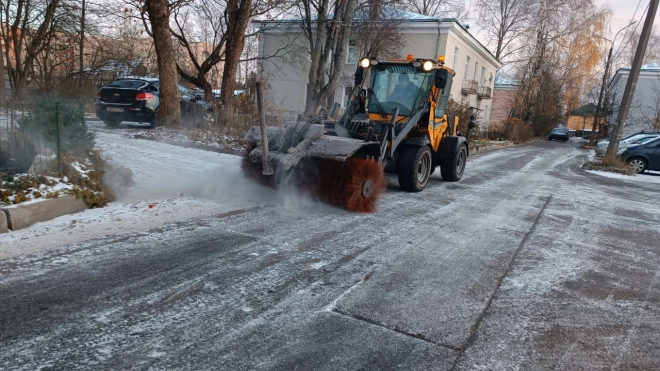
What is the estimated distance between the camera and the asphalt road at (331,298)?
2916mm

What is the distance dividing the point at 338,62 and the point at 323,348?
12760 millimetres

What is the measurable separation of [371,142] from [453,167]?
3.85m

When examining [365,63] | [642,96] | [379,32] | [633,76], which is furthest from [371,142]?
[642,96]

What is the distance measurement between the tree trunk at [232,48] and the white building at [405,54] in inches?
439

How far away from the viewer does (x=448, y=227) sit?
247 inches

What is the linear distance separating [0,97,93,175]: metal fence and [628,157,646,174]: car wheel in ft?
58.9

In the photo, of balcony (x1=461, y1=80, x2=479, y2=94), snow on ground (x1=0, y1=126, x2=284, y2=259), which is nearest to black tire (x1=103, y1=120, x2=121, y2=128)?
snow on ground (x1=0, y1=126, x2=284, y2=259)

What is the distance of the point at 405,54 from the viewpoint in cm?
3153

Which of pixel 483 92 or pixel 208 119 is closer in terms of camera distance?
pixel 208 119

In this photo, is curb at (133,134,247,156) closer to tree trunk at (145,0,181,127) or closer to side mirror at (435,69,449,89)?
tree trunk at (145,0,181,127)

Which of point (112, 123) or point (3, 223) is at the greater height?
point (112, 123)

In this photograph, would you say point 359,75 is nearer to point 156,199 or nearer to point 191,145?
point 156,199

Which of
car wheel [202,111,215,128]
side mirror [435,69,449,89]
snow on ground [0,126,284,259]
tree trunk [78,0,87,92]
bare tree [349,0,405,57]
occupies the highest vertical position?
bare tree [349,0,405,57]

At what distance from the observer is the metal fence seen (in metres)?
5.91
